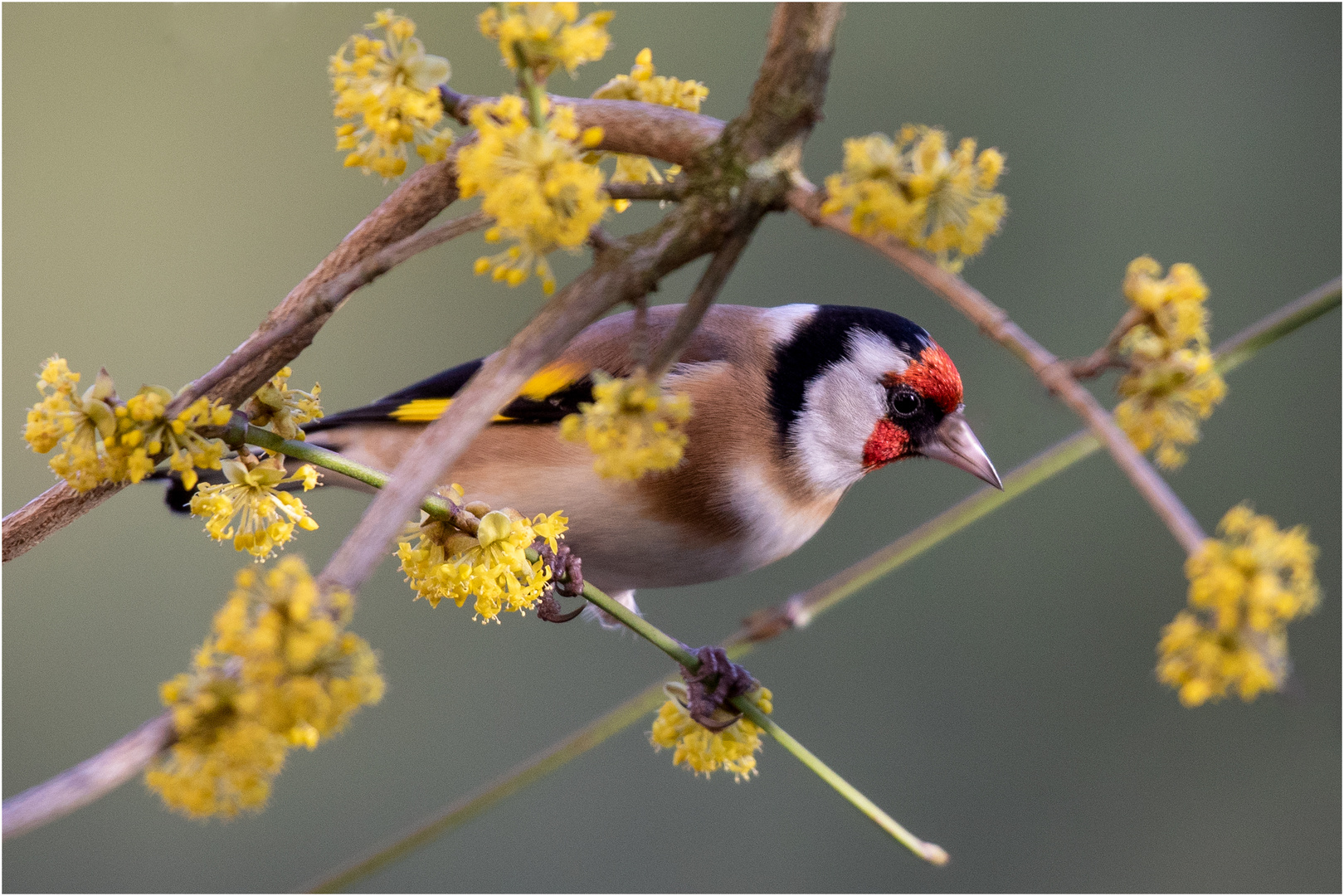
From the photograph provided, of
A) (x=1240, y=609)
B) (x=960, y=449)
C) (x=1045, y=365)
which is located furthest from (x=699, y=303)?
(x=960, y=449)

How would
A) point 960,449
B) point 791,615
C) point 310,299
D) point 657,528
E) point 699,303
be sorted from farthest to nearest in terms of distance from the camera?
point 657,528 → point 960,449 → point 791,615 → point 310,299 → point 699,303

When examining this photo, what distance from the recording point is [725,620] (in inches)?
94.2

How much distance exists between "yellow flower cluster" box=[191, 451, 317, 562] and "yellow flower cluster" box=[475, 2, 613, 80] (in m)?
0.26

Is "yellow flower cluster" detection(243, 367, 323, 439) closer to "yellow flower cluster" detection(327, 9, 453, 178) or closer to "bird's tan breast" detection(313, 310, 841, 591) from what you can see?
"yellow flower cluster" detection(327, 9, 453, 178)

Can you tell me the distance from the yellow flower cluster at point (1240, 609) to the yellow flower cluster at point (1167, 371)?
8 cm

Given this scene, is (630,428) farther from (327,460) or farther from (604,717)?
(604,717)

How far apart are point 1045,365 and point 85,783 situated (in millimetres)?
398

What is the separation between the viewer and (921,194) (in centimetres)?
49

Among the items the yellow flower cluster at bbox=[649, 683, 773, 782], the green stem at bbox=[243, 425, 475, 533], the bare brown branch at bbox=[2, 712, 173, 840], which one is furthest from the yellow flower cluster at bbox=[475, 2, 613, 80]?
the yellow flower cluster at bbox=[649, 683, 773, 782]

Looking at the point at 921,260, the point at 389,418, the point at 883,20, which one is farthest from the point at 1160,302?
the point at 883,20

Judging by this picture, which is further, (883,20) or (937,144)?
(883,20)

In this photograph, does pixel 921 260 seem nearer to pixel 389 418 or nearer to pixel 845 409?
pixel 845 409

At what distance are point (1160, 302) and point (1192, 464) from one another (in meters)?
2.23

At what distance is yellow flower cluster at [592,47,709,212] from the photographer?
69 cm
